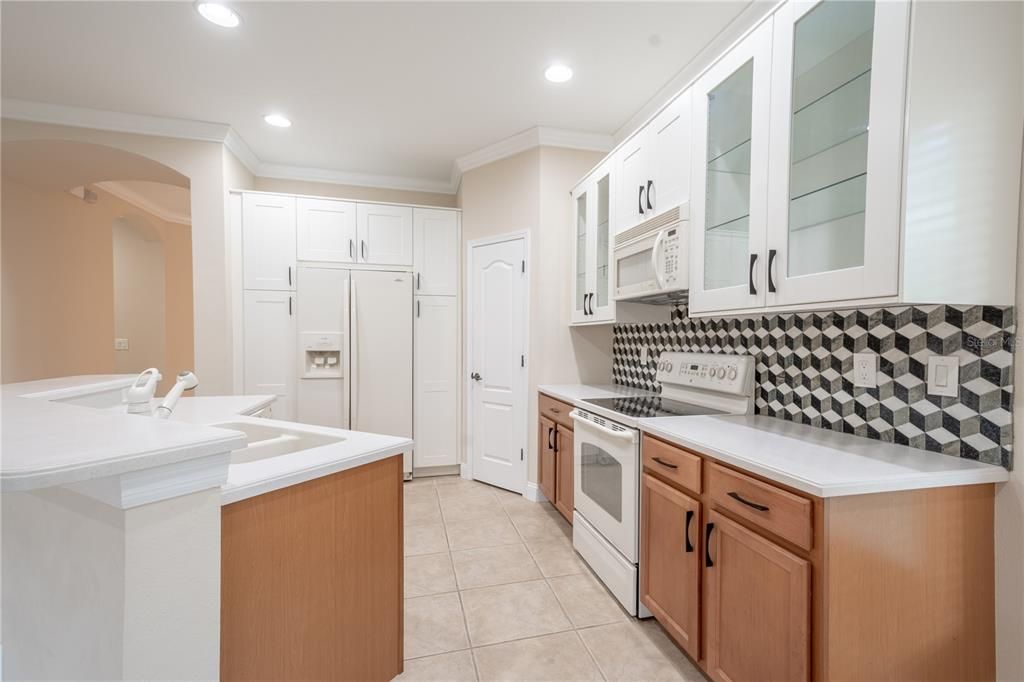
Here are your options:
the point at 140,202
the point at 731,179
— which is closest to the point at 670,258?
the point at 731,179

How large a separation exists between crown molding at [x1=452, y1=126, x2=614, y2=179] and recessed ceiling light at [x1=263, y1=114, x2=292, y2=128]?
1.42 m

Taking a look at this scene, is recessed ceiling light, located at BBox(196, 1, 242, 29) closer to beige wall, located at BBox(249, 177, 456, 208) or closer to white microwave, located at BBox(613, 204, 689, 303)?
beige wall, located at BBox(249, 177, 456, 208)

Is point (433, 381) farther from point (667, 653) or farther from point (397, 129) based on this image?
point (667, 653)

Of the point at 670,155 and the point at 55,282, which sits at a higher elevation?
the point at 670,155

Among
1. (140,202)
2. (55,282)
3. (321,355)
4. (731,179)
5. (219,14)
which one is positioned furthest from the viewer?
(140,202)

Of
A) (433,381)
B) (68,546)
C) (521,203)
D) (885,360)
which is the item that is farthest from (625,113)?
(68,546)

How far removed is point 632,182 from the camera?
2.46m

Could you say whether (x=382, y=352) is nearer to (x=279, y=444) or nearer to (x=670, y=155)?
(x=279, y=444)

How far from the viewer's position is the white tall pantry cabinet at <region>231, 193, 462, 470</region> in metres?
3.54

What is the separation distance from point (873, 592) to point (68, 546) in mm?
1900

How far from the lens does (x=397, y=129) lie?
3.30 meters

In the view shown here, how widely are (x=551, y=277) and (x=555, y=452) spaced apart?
1.28m

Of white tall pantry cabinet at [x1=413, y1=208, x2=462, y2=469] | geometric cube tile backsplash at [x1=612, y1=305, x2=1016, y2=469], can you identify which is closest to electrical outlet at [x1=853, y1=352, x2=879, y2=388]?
geometric cube tile backsplash at [x1=612, y1=305, x2=1016, y2=469]

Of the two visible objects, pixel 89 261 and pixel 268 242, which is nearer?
pixel 268 242
